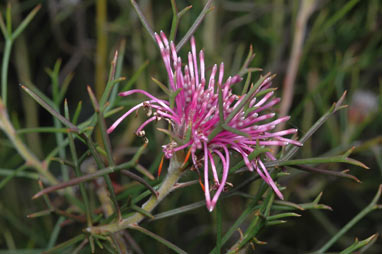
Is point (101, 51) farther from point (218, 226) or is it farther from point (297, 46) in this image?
point (218, 226)

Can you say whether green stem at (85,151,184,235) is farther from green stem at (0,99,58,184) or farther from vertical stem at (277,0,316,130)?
Result: vertical stem at (277,0,316,130)

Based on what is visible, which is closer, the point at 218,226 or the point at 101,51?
the point at 218,226

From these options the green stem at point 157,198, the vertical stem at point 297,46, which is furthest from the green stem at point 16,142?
the vertical stem at point 297,46

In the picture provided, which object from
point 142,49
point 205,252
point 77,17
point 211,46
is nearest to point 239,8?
point 211,46

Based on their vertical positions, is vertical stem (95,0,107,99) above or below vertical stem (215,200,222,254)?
above

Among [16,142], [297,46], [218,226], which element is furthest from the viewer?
[297,46]

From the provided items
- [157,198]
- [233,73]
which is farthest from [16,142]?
[233,73]

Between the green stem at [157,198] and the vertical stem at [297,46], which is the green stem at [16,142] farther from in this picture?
the vertical stem at [297,46]

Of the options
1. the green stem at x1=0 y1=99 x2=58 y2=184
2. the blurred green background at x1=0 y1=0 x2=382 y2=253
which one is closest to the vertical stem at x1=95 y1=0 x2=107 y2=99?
the blurred green background at x1=0 y1=0 x2=382 y2=253

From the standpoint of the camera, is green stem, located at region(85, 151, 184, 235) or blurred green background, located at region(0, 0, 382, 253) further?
blurred green background, located at region(0, 0, 382, 253)
